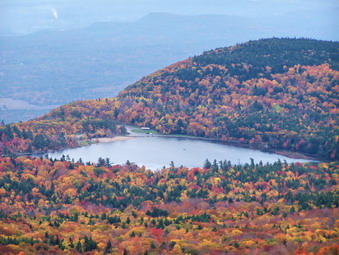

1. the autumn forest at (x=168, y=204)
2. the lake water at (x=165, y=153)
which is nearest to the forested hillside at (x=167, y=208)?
the autumn forest at (x=168, y=204)

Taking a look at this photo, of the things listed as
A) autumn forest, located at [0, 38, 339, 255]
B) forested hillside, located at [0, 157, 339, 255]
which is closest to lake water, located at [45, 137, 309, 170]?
autumn forest, located at [0, 38, 339, 255]

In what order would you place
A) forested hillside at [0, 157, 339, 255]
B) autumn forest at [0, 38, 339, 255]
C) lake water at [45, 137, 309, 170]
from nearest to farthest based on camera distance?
forested hillside at [0, 157, 339, 255] → autumn forest at [0, 38, 339, 255] → lake water at [45, 137, 309, 170]

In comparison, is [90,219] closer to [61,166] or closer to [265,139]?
[61,166]

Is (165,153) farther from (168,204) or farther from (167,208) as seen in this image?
(167,208)

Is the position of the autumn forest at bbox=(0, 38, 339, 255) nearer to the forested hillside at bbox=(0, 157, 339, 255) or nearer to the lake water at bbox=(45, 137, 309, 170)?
the forested hillside at bbox=(0, 157, 339, 255)

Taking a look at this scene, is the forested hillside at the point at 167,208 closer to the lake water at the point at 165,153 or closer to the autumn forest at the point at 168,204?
the autumn forest at the point at 168,204

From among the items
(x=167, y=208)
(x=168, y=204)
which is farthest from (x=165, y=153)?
(x=167, y=208)
